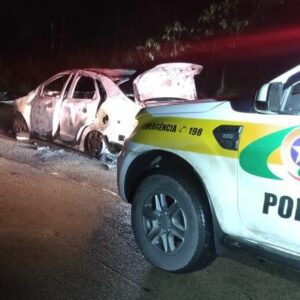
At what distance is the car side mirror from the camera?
3.32 m

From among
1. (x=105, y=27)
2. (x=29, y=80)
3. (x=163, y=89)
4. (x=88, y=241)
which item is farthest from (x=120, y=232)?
(x=29, y=80)

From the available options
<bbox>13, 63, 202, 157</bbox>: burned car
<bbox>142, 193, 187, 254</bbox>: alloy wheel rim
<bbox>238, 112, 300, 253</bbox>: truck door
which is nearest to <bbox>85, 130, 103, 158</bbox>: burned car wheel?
<bbox>13, 63, 202, 157</bbox>: burned car

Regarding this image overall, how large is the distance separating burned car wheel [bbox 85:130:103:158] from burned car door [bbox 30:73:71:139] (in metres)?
0.88

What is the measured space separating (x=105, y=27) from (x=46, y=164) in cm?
918

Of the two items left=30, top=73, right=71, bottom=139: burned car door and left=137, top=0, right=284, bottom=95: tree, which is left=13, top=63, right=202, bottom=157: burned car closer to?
left=30, top=73, right=71, bottom=139: burned car door

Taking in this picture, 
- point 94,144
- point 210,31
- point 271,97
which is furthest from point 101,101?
point 271,97

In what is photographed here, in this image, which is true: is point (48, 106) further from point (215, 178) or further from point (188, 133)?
point (215, 178)

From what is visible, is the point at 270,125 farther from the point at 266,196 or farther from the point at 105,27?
the point at 105,27

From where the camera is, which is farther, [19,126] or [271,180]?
[19,126]

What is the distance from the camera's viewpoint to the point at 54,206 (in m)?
6.01

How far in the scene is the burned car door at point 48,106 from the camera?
9117 millimetres

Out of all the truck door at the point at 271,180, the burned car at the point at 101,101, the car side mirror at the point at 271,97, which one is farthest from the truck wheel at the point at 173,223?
the burned car at the point at 101,101

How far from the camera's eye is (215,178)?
3.71 meters

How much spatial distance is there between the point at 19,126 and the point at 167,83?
3.63 m
